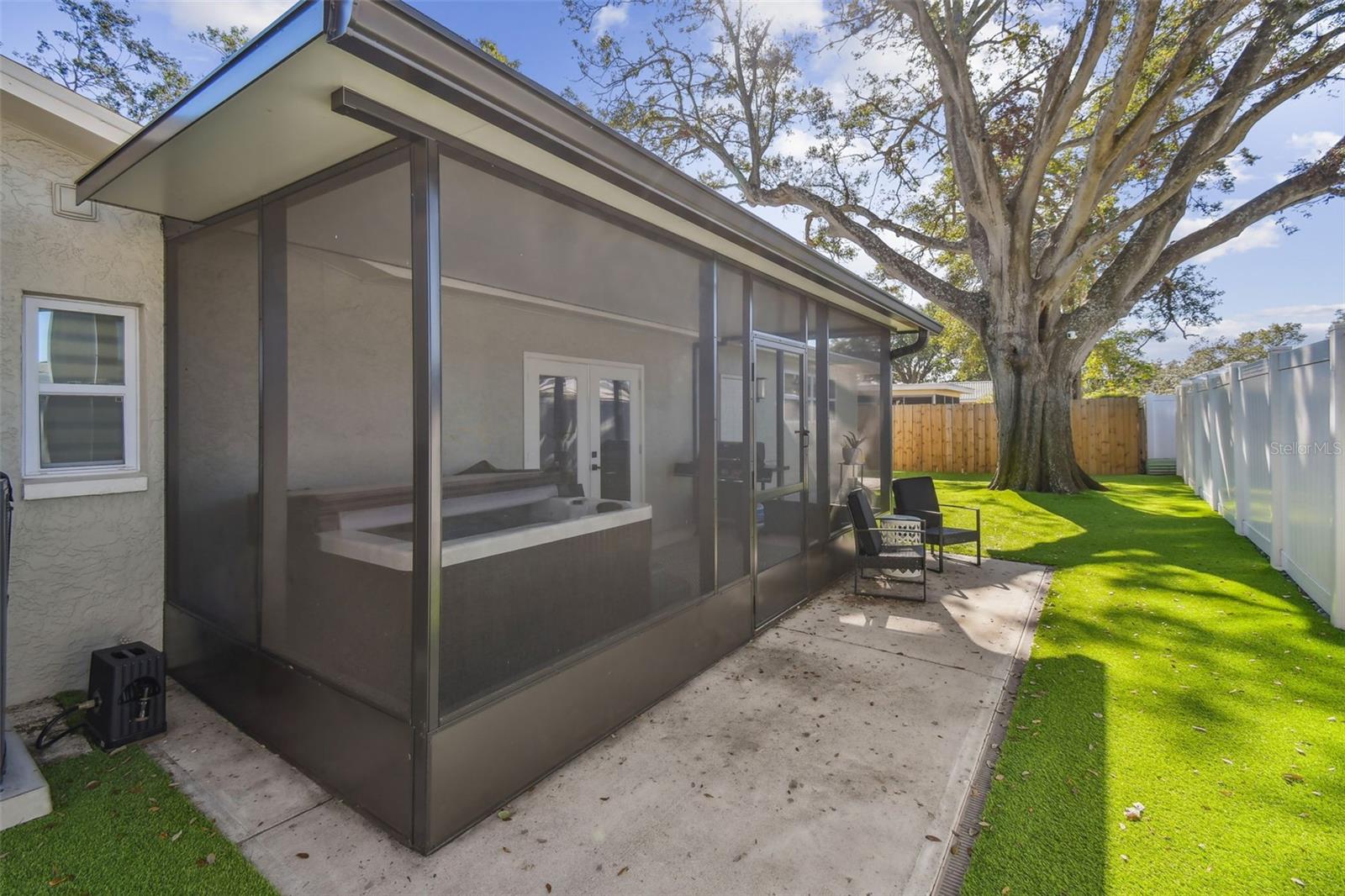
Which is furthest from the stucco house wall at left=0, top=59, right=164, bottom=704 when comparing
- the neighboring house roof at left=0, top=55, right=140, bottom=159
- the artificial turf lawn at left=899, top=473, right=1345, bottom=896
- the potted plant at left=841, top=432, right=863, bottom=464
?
the potted plant at left=841, top=432, right=863, bottom=464

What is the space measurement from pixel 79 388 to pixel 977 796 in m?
4.92

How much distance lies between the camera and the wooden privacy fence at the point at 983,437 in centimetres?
1405

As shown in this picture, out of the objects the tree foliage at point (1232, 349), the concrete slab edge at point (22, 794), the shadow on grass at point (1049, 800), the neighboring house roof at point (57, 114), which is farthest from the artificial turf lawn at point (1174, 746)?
the tree foliage at point (1232, 349)

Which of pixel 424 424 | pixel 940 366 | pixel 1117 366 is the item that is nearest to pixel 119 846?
pixel 424 424

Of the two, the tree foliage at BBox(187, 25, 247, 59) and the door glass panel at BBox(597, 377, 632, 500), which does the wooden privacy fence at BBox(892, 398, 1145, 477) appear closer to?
the door glass panel at BBox(597, 377, 632, 500)

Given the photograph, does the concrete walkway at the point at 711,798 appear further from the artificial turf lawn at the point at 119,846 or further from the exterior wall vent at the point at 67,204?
the exterior wall vent at the point at 67,204

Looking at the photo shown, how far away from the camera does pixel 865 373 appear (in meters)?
6.49

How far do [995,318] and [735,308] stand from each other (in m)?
8.39

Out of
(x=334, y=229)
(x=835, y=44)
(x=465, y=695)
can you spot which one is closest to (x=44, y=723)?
(x=465, y=695)

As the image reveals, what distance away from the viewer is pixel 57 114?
288cm

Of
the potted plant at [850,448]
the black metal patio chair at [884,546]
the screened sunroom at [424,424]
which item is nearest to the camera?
the screened sunroom at [424,424]

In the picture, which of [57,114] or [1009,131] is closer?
[57,114]

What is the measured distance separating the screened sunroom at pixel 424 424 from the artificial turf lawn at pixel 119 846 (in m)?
0.42

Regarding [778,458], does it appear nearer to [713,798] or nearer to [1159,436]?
[713,798]
